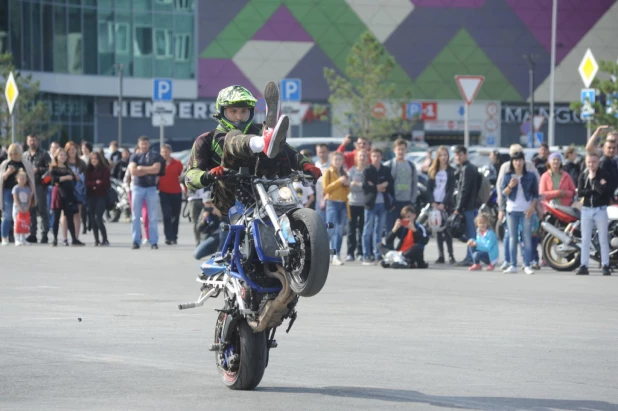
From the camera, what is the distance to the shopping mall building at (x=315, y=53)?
7150 centimetres

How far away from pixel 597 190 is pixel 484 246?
2361 mm

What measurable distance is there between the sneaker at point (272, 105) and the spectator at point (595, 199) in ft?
35.3

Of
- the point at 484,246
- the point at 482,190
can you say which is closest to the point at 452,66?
the point at 482,190

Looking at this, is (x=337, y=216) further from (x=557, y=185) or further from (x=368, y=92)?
(x=368, y=92)

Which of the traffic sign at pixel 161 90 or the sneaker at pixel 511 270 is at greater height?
the traffic sign at pixel 161 90

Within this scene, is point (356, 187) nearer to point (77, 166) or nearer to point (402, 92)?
point (77, 166)

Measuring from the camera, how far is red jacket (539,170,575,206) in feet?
65.4

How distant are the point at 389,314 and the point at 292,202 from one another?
5.05 m

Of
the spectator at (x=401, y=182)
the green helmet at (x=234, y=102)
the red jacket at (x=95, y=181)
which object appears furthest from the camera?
the red jacket at (x=95, y=181)

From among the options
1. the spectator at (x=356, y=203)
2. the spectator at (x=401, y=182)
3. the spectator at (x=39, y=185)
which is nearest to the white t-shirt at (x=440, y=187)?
the spectator at (x=401, y=182)

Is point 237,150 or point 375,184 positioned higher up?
point 237,150

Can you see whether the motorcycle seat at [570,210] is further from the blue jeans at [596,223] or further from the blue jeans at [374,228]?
the blue jeans at [374,228]

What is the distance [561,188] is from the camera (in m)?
20.1

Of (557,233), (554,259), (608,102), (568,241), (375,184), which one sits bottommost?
(554,259)
